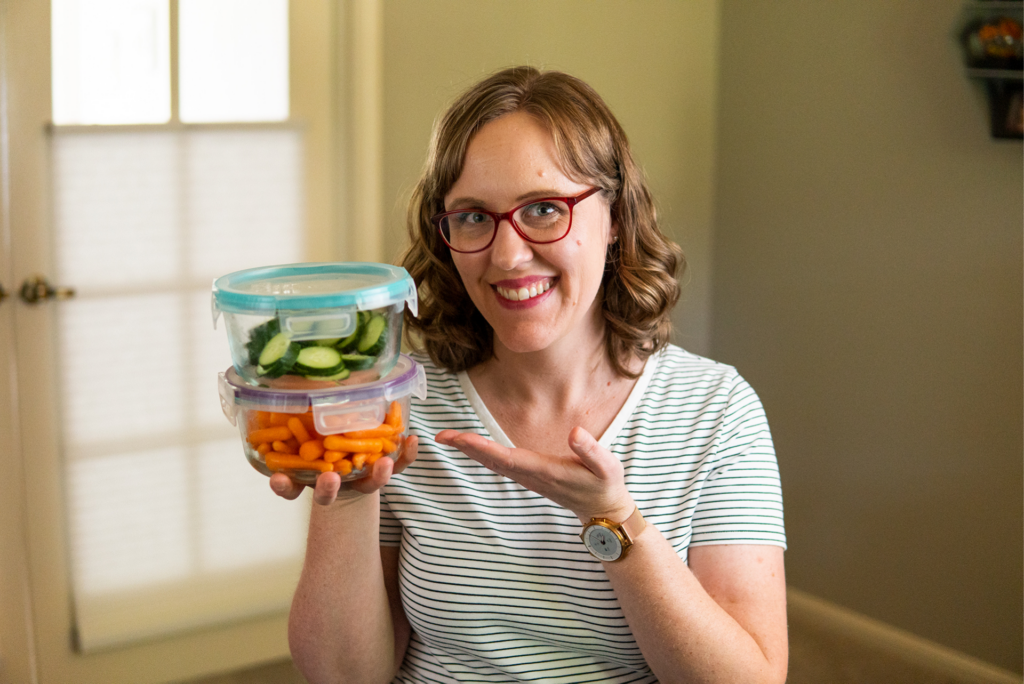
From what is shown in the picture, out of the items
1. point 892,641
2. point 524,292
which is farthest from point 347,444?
point 892,641

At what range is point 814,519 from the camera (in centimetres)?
280

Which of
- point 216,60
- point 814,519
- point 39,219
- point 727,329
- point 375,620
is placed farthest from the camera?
point 727,329

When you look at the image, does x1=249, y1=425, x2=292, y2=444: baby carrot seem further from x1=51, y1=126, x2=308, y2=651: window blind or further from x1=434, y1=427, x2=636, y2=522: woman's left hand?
x1=51, y1=126, x2=308, y2=651: window blind

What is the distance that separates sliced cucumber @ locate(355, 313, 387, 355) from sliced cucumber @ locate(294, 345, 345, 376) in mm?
34

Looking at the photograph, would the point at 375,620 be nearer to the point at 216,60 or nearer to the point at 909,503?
the point at 216,60

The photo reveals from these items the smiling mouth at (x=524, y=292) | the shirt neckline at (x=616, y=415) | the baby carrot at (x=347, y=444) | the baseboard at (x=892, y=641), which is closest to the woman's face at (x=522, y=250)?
the smiling mouth at (x=524, y=292)

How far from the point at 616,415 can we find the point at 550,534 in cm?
19

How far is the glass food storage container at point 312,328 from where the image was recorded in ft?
2.93

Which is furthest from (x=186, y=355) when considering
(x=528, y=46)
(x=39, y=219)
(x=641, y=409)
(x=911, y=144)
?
(x=911, y=144)

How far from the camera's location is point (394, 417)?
0.95m

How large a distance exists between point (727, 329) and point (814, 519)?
66 centimetres

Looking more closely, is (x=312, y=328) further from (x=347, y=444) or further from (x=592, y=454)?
(x=592, y=454)

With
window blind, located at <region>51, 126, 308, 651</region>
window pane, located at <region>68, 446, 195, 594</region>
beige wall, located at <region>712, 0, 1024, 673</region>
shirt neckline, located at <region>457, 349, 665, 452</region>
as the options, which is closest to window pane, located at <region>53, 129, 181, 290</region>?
window blind, located at <region>51, 126, 308, 651</region>

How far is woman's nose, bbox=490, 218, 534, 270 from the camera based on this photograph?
3.84ft
